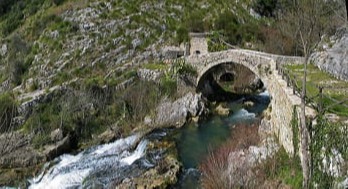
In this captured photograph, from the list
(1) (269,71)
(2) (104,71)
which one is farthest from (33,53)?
(1) (269,71)

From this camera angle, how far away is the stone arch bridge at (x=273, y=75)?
76.0ft

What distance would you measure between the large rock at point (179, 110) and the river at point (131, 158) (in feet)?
3.75

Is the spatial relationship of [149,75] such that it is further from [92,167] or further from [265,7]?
[265,7]

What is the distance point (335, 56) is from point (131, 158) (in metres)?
15.6

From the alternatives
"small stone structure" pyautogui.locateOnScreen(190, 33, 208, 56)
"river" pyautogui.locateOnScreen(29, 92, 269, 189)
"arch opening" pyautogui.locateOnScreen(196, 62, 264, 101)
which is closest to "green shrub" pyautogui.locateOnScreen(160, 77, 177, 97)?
"arch opening" pyautogui.locateOnScreen(196, 62, 264, 101)

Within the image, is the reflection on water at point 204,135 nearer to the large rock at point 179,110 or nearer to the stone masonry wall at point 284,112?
the large rock at point 179,110

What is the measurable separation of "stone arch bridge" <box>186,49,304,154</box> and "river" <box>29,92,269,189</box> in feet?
13.9

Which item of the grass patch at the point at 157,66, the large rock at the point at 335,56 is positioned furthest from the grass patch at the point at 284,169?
the grass patch at the point at 157,66

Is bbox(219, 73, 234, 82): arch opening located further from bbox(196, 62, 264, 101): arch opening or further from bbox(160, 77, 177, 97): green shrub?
bbox(160, 77, 177, 97): green shrub

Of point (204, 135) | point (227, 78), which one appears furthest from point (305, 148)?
point (227, 78)

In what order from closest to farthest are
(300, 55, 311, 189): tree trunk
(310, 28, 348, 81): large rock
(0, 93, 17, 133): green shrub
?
(300, 55, 311, 189): tree trunk, (310, 28, 348, 81): large rock, (0, 93, 17, 133): green shrub

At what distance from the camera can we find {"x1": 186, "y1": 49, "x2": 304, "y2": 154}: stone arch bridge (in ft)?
76.0

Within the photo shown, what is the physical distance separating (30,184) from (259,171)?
1594 cm

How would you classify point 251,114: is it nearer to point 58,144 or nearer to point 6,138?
point 58,144
